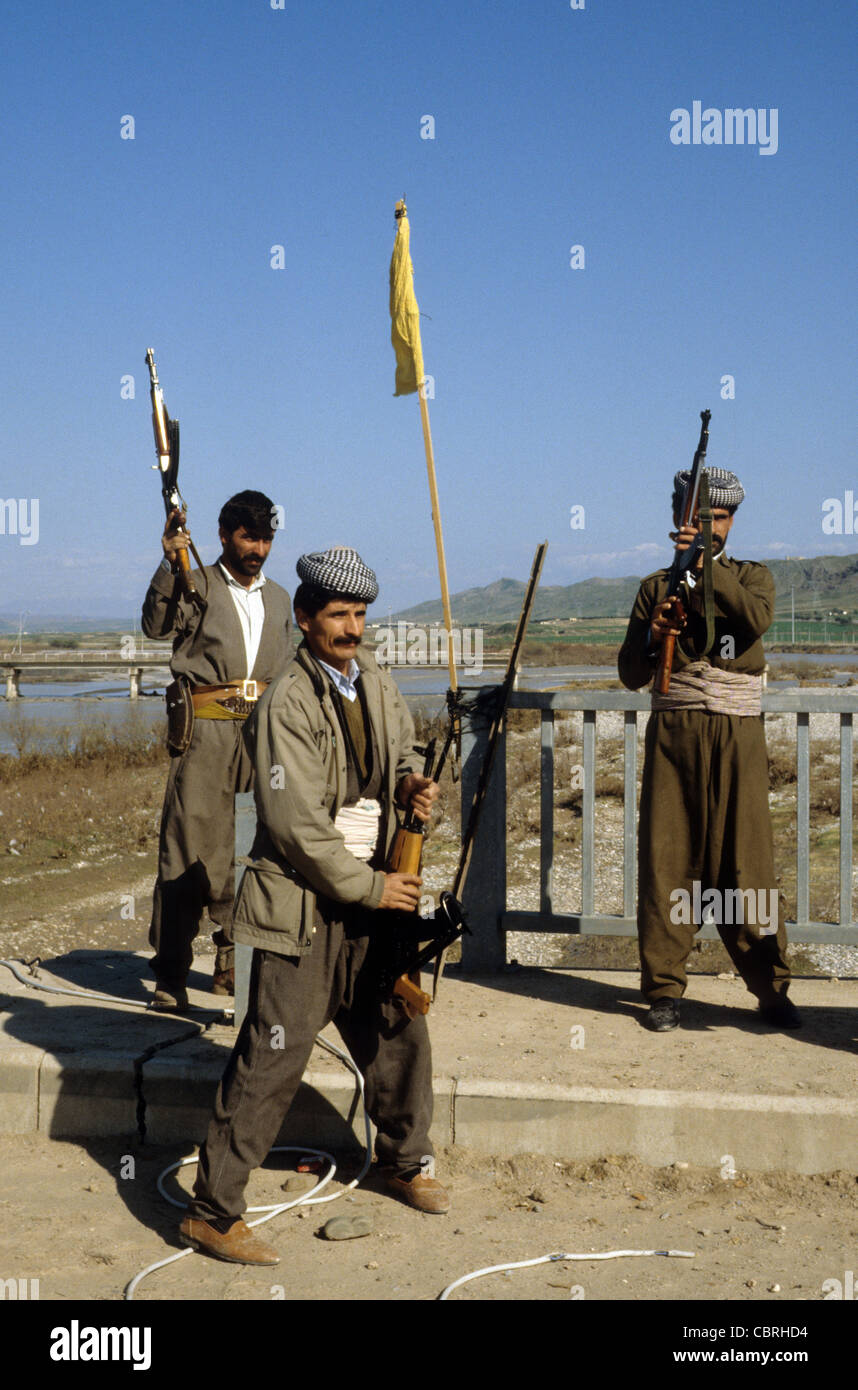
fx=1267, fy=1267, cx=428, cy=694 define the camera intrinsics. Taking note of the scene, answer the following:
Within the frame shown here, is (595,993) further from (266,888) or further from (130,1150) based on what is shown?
(266,888)

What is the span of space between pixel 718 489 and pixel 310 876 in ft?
8.43

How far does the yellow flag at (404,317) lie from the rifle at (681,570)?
1.21m

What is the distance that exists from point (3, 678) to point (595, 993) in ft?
195

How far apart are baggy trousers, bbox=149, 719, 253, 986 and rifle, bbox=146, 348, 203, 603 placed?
68 centimetres

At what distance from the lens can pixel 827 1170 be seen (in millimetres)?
4414

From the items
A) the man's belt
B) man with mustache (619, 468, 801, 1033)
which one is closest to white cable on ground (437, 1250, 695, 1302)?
man with mustache (619, 468, 801, 1033)

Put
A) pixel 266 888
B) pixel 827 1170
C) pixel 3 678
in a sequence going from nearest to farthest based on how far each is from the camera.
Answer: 1. pixel 266 888
2. pixel 827 1170
3. pixel 3 678

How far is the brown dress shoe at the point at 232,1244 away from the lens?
3814mm

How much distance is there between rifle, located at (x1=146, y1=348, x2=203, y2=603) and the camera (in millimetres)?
5641

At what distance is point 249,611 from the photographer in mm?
5840

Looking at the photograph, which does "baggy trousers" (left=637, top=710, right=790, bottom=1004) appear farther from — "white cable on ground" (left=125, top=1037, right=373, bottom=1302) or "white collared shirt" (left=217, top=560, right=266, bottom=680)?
"white collared shirt" (left=217, top=560, right=266, bottom=680)

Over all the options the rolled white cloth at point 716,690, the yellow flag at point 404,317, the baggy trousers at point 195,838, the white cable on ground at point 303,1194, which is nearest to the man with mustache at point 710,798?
the rolled white cloth at point 716,690
